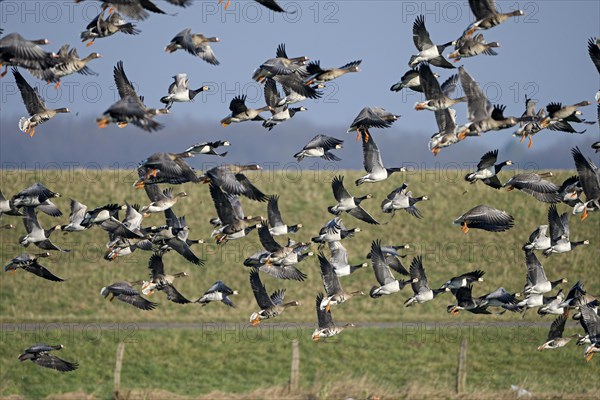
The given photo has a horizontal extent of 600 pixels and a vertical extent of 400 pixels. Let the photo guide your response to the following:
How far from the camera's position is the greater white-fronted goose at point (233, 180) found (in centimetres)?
2689

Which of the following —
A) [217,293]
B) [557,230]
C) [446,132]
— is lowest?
[217,293]

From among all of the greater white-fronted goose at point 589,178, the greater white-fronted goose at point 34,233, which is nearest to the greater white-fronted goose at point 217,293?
the greater white-fronted goose at point 34,233

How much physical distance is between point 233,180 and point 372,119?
4136 mm

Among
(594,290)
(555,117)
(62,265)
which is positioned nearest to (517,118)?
(555,117)

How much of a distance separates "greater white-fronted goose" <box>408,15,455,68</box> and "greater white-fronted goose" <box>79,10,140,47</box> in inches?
276

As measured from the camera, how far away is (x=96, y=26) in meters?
24.6

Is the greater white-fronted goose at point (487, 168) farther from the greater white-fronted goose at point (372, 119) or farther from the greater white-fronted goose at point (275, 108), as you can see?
the greater white-fronted goose at point (275, 108)

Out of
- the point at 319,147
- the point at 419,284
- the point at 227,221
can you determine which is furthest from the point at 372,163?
the point at 227,221

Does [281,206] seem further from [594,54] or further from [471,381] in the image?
[594,54]

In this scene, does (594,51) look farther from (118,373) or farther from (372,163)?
(118,373)

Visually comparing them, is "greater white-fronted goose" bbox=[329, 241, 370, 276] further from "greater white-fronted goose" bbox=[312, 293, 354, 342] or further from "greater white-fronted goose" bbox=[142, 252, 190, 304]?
"greater white-fronted goose" bbox=[142, 252, 190, 304]

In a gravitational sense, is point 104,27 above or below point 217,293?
above

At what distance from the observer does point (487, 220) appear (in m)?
28.3

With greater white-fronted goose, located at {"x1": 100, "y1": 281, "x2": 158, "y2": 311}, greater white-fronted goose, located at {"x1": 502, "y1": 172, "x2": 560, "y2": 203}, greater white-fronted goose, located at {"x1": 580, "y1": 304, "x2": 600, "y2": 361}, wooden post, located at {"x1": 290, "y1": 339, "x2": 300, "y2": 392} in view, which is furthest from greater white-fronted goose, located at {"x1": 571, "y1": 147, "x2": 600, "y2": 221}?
wooden post, located at {"x1": 290, "y1": 339, "x2": 300, "y2": 392}
